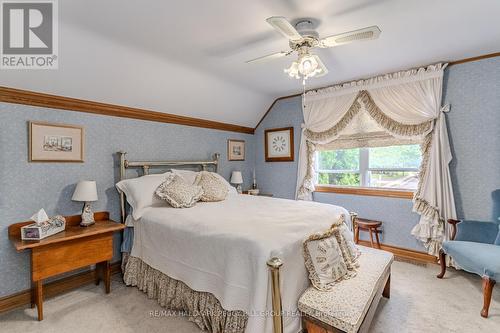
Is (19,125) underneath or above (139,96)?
underneath

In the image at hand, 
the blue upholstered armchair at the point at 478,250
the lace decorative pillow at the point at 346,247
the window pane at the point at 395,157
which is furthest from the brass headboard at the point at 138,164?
the blue upholstered armchair at the point at 478,250

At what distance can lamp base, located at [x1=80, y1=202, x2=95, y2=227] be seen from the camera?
2625 mm

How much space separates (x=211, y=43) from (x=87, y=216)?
7.45ft

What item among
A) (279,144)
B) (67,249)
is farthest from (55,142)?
(279,144)

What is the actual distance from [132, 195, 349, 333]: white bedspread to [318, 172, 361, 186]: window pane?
1.52 meters

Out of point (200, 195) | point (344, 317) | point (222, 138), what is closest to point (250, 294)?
point (344, 317)

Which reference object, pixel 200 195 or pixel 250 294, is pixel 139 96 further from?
pixel 250 294

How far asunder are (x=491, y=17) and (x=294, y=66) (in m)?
1.77

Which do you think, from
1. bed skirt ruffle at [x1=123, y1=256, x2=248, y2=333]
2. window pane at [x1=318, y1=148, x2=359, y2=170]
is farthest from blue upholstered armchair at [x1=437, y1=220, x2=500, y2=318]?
bed skirt ruffle at [x1=123, y1=256, x2=248, y2=333]

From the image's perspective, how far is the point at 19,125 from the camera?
7.86ft

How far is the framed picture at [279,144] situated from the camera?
4.63 metres

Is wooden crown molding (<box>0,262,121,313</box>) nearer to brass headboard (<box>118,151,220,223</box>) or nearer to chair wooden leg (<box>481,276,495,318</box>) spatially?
brass headboard (<box>118,151,220,223</box>)

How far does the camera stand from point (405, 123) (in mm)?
3328

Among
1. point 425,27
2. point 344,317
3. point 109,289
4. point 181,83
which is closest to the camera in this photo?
point 344,317
